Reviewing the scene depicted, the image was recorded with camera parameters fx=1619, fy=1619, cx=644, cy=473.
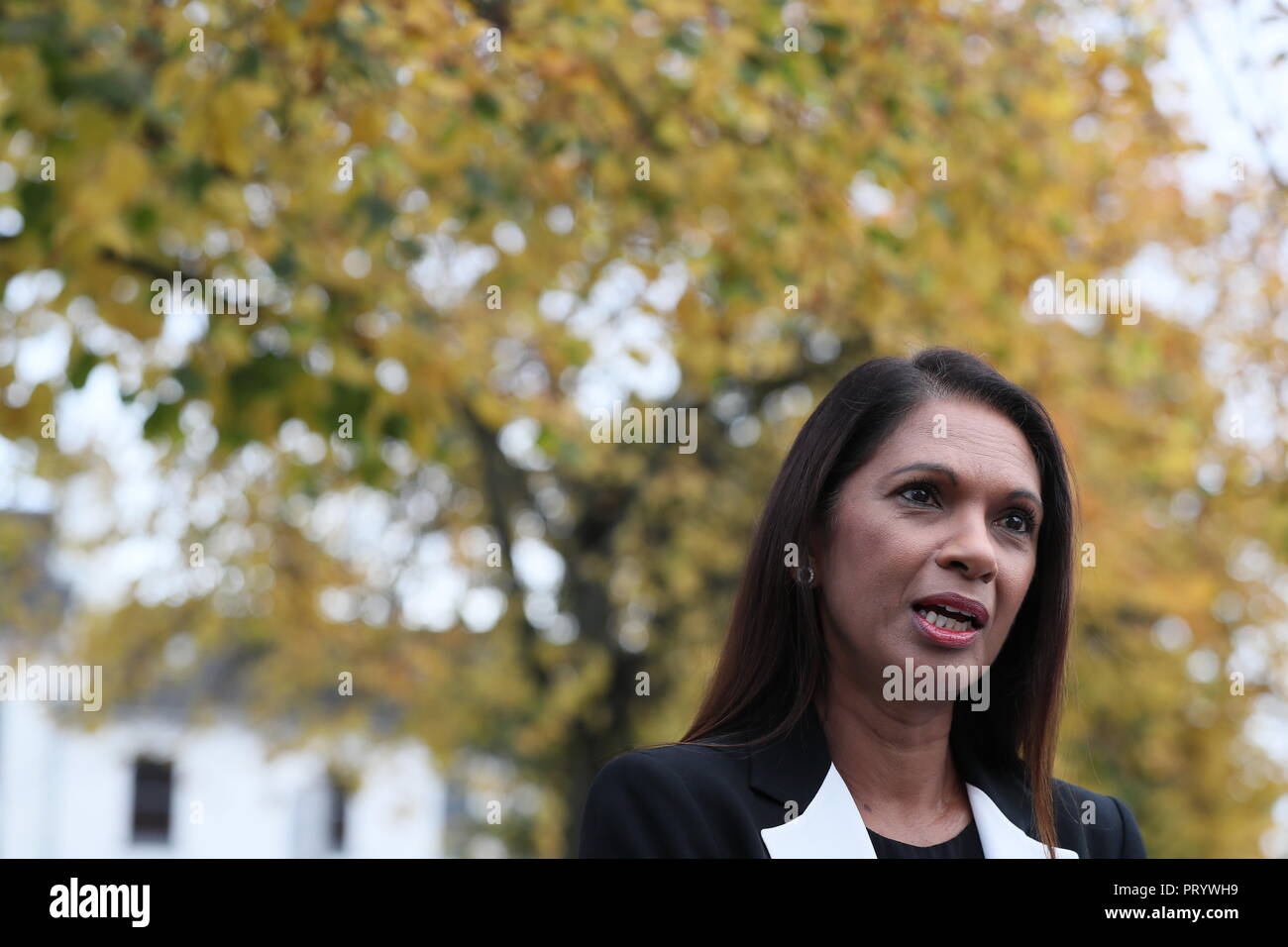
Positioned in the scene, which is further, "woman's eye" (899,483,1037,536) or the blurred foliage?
the blurred foliage

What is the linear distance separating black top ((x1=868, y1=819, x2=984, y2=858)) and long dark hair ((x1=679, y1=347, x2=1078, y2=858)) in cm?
13

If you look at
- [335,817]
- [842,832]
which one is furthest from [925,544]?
[335,817]

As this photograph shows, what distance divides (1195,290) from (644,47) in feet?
19.8

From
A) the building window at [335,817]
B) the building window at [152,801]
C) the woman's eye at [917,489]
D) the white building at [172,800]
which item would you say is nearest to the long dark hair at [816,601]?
the woman's eye at [917,489]

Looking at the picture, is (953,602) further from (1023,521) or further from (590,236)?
(590,236)

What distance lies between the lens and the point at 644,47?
713 cm

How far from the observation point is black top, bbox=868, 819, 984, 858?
2.57m

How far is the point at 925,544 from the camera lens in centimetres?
256

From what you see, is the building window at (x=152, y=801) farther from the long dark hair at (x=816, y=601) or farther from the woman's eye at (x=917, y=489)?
the woman's eye at (x=917, y=489)

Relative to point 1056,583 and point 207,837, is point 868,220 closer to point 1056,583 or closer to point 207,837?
point 1056,583

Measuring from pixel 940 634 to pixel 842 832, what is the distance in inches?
13.5

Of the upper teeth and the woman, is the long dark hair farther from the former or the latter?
the upper teeth

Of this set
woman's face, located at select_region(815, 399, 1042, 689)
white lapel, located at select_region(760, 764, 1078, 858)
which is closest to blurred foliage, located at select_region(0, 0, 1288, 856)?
white lapel, located at select_region(760, 764, 1078, 858)
